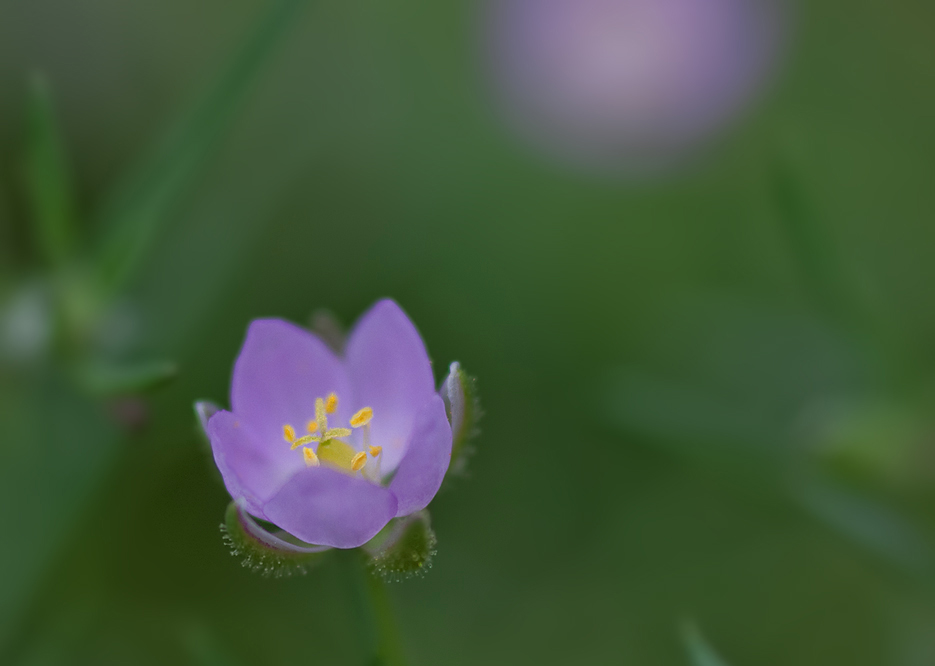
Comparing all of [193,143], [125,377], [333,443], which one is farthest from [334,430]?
[193,143]

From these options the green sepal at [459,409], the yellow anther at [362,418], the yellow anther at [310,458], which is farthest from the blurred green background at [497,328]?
the green sepal at [459,409]

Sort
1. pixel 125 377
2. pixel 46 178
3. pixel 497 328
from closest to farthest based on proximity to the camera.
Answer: pixel 125 377, pixel 46 178, pixel 497 328

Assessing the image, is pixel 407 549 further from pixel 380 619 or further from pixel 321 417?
pixel 321 417

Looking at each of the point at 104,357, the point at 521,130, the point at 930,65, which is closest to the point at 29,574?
the point at 104,357

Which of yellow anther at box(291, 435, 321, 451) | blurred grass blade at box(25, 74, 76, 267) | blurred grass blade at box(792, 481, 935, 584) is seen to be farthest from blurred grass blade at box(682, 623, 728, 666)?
blurred grass blade at box(25, 74, 76, 267)

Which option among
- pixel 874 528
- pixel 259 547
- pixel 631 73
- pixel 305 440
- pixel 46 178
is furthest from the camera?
pixel 631 73

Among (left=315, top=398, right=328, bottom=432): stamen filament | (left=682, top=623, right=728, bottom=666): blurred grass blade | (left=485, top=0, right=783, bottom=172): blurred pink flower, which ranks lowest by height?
(left=682, top=623, right=728, bottom=666): blurred grass blade

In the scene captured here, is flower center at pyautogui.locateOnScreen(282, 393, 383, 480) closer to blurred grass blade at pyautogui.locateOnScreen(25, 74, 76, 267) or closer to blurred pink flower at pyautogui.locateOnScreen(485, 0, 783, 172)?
blurred grass blade at pyautogui.locateOnScreen(25, 74, 76, 267)
